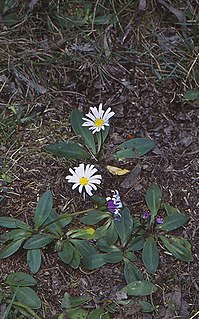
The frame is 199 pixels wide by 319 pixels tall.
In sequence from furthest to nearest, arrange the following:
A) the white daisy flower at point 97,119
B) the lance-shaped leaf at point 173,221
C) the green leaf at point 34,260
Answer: the white daisy flower at point 97,119 < the lance-shaped leaf at point 173,221 < the green leaf at point 34,260

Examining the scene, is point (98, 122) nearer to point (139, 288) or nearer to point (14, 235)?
point (14, 235)

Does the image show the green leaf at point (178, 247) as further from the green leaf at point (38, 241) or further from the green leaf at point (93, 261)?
the green leaf at point (38, 241)

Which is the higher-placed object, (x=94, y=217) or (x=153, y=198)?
(x=153, y=198)

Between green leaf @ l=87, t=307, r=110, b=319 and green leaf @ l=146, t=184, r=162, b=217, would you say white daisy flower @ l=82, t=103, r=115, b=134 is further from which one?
green leaf @ l=87, t=307, r=110, b=319

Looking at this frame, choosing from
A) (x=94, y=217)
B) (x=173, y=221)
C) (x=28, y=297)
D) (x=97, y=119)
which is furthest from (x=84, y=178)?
(x=28, y=297)

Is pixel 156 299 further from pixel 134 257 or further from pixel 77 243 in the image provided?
pixel 77 243

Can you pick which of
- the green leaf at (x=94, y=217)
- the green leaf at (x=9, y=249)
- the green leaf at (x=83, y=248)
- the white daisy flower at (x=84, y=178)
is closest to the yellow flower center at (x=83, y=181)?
the white daisy flower at (x=84, y=178)

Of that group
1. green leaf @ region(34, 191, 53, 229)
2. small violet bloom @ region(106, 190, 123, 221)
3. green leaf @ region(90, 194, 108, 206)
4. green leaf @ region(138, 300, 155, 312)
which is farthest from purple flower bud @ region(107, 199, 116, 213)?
green leaf @ region(138, 300, 155, 312)
